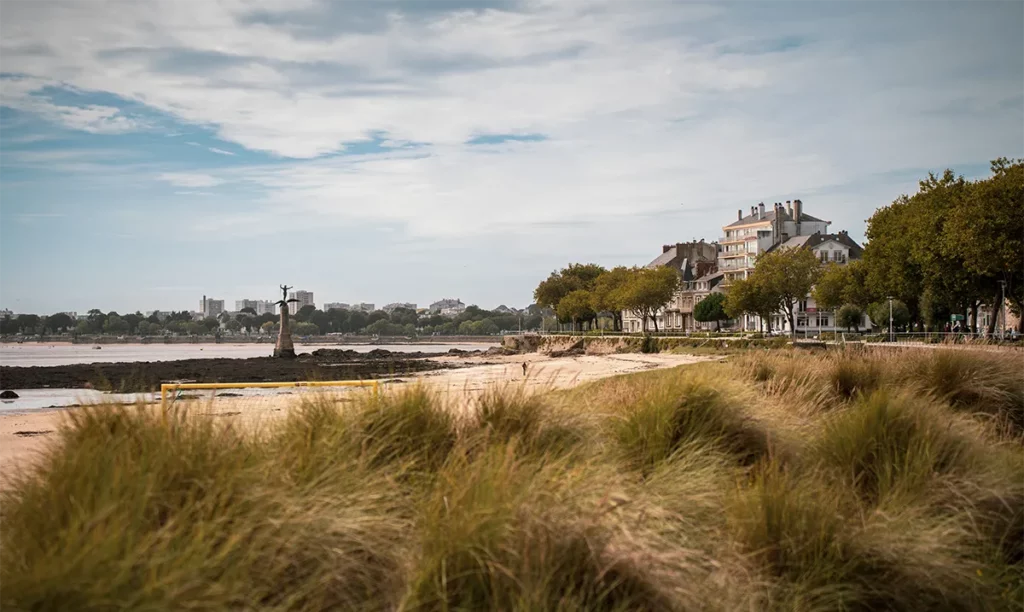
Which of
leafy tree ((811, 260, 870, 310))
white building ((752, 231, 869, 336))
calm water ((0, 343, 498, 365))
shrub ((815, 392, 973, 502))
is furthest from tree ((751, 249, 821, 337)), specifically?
shrub ((815, 392, 973, 502))

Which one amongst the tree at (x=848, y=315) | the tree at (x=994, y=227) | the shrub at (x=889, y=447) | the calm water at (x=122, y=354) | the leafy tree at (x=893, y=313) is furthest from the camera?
the calm water at (x=122, y=354)

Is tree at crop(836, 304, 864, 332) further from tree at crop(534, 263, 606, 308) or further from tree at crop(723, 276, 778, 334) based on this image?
tree at crop(534, 263, 606, 308)

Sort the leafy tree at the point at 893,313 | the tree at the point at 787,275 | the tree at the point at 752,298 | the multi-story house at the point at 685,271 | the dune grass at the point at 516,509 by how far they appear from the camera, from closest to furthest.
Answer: the dune grass at the point at 516,509, the leafy tree at the point at 893,313, the tree at the point at 787,275, the tree at the point at 752,298, the multi-story house at the point at 685,271

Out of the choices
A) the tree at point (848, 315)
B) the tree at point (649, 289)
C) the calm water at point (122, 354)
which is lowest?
the calm water at point (122, 354)

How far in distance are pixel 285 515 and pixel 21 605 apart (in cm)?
132

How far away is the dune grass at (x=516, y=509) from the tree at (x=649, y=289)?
78778 mm

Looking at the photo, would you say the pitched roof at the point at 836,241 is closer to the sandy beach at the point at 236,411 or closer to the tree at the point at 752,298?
the tree at the point at 752,298

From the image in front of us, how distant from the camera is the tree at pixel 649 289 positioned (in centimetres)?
8700

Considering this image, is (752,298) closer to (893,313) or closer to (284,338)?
(893,313)

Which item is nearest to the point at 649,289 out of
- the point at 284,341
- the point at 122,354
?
the point at 284,341

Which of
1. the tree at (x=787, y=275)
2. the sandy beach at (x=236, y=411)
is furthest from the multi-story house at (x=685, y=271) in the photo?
the sandy beach at (x=236, y=411)

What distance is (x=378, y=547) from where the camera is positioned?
15.5ft

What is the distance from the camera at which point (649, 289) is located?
86.8 meters

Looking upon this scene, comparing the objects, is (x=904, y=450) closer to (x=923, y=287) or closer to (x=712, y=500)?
(x=712, y=500)
